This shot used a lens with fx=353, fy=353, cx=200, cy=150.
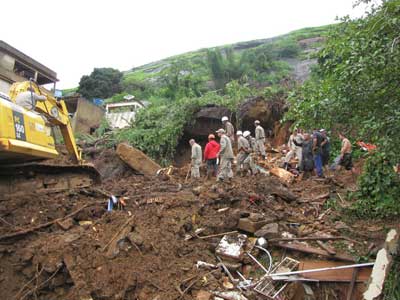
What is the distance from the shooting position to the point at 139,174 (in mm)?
14445

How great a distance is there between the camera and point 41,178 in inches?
324

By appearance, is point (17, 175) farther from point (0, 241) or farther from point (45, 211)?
point (0, 241)

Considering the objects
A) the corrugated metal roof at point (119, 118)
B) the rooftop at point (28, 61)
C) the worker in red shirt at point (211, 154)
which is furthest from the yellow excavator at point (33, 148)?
the rooftop at point (28, 61)

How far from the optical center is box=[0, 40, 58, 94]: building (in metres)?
22.5

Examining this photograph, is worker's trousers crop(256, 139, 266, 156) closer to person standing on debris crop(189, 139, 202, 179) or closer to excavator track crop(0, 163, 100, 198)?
person standing on debris crop(189, 139, 202, 179)

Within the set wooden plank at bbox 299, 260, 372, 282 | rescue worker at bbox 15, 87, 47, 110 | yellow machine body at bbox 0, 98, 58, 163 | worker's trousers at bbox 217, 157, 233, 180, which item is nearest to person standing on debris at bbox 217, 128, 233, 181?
worker's trousers at bbox 217, 157, 233, 180

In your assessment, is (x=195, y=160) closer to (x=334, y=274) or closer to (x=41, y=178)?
(x=41, y=178)

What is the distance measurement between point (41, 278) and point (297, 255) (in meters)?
3.69

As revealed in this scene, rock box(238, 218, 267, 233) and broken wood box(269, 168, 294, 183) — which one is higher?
rock box(238, 218, 267, 233)

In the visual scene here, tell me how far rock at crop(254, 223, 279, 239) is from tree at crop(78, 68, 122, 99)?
1454 inches

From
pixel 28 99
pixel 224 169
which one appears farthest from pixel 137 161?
pixel 28 99

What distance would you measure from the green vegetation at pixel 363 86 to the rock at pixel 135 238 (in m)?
2.97

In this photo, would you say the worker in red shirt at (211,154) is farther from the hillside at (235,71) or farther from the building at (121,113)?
the hillside at (235,71)

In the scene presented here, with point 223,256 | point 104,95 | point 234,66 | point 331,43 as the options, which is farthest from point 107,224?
point 104,95
